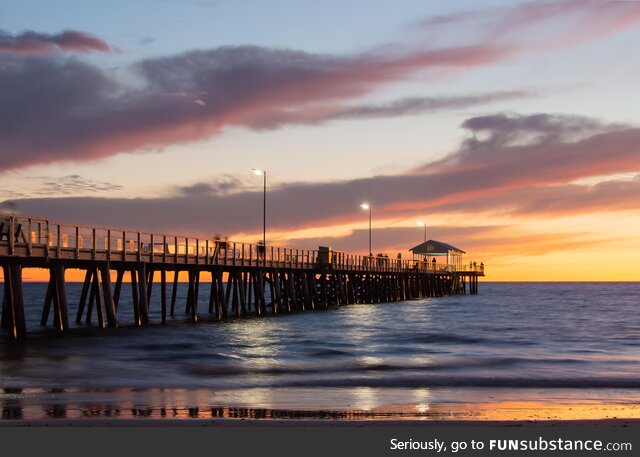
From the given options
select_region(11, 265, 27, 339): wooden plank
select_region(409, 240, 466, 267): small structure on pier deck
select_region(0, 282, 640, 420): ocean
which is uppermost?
select_region(409, 240, 466, 267): small structure on pier deck

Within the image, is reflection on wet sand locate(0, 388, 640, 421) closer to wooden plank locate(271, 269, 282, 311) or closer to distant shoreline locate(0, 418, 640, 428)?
distant shoreline locate(0, 418, 640, 428)

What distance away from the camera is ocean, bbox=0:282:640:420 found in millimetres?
15078

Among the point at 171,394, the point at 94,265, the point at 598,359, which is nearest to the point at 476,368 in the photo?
the point at 598,359

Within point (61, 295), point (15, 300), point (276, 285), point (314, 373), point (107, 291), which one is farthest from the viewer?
point (276, 285)

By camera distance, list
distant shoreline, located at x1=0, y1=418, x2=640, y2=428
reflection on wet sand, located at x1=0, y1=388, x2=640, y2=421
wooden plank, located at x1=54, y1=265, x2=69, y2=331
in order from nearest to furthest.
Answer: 1. distant shoreline, located at x1=0, y1=418, x2=640, y2=428
2. reflection on wet sand, located at x1=0, y1=388, x2=640, y2=421
3. wooden plank, located at x1=54, y1=265, x2=69, y2=331

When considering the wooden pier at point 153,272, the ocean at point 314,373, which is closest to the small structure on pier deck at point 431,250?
the wooden pier at point 153,272

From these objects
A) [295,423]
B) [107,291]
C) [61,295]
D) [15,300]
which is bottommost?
[295,423]

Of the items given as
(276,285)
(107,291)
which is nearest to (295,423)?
(107,291)

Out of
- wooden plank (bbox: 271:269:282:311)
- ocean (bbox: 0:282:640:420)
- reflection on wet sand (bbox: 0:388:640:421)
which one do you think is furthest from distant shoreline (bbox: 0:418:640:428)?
wooden plank (bbox: 271:269:282:311)

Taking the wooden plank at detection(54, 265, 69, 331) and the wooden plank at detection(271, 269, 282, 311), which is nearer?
the wooden plank at detection(54, 265, 69, 331)

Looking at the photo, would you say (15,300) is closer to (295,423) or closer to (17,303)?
(17,303)

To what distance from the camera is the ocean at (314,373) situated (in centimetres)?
1508

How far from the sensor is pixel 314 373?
22.6 meters

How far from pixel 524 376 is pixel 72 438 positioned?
567 inches
